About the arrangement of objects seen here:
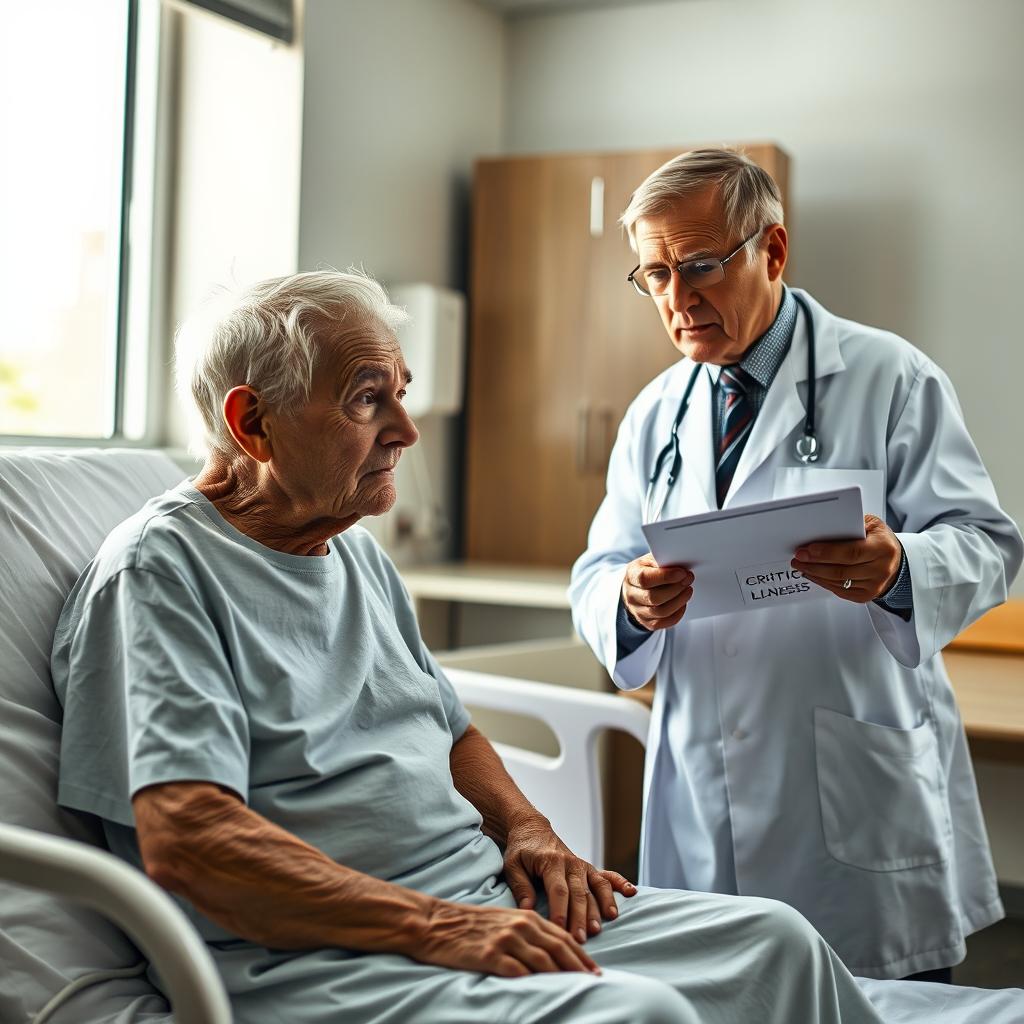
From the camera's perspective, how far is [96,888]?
3.11 feet

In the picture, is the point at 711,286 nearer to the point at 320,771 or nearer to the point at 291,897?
the point at 320,771

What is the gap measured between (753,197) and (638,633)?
622 mm

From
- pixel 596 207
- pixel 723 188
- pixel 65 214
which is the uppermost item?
pixel 596 207

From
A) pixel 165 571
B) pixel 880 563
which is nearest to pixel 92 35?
pixel 165 571

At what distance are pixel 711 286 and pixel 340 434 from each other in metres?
0.58

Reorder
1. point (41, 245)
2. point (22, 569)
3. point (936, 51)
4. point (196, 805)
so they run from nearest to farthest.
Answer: point (196, 805) → point (22, 569) → point (41, 245) → point (936, 51)

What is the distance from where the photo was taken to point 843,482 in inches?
65.7

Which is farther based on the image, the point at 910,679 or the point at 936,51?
the point at 936,51

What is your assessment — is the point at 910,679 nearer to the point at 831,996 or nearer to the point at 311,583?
the point at 831,996

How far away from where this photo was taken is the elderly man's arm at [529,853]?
133cm

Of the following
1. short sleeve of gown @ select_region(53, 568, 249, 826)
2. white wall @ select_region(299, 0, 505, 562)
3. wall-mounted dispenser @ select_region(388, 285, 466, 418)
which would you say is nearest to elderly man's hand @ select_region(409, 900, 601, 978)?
short sleeve of gown @ select_region(53, 568, 249, 826)

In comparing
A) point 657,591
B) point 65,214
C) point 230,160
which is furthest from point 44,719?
point 230,160

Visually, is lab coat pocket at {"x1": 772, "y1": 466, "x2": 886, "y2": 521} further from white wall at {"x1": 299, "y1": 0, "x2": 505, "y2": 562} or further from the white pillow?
white wall at {"x1": 299, "y1": 0, "x2": 505, "y2": 562}

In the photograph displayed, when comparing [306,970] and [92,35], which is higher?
[92,35]
